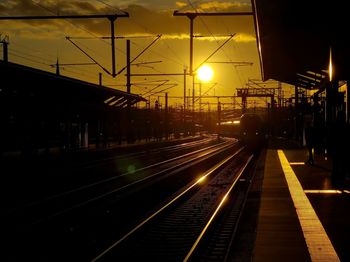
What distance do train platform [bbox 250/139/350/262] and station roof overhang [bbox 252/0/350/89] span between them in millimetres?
3226

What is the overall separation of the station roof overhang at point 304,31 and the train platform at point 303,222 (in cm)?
323

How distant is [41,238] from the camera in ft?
32.2

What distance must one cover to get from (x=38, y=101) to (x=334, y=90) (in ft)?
58.6

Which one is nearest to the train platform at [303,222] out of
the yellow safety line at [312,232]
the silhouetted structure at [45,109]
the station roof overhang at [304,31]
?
the yellow safety line at [312,232]

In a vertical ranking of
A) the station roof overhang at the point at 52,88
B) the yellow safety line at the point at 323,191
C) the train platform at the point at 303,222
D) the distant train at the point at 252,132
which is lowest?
the train platform at the point at 303,222

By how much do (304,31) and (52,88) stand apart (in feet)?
52.5

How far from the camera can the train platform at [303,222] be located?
25.9ft

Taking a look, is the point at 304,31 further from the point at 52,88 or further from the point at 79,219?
the point at 52,88

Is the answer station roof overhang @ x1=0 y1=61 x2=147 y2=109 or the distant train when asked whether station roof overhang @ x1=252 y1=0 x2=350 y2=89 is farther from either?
the distant train

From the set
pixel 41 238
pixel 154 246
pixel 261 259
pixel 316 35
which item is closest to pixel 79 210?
pixel 41 238

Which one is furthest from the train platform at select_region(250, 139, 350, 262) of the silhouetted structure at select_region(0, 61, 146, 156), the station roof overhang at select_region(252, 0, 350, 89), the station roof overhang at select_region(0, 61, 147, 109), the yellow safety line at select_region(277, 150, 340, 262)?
the silhouetted structure at select_region(0, 61, 146, 156)

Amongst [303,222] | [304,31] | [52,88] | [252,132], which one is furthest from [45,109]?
[303,222]

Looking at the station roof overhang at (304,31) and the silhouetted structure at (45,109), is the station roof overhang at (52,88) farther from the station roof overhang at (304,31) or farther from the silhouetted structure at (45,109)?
the station roof overhang at (304,31)

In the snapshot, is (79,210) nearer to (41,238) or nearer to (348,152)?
(41,238)
